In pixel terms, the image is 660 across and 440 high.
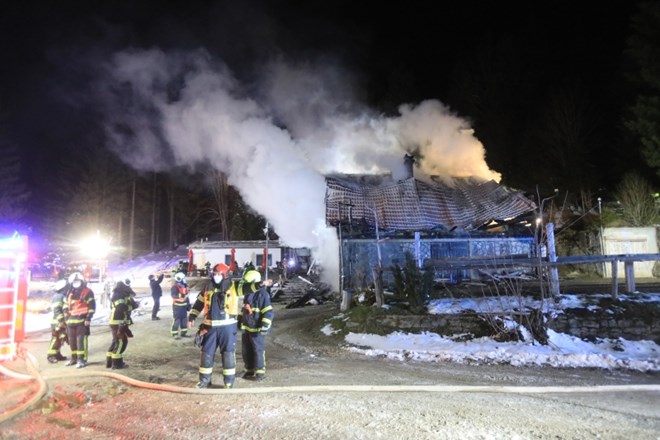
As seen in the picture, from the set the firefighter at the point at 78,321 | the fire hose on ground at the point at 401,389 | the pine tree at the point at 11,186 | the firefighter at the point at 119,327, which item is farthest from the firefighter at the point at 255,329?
the pine tree at the point at 11,186

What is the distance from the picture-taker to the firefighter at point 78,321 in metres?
7.98

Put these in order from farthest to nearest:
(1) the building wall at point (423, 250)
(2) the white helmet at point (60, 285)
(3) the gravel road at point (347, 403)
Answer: (1) the building wall at point (423, 250)
(2) the white helmet at point (60, 285)
(3) the gravel road at point (347, 403)

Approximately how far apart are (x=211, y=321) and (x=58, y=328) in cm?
422

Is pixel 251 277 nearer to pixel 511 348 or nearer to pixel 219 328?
pixel 219 328

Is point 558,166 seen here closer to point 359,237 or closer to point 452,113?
point 452,113

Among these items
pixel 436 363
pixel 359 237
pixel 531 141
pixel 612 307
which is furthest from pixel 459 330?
pixel 531 141

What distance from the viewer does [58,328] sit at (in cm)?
858

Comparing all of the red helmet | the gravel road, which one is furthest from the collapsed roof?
the red helmet

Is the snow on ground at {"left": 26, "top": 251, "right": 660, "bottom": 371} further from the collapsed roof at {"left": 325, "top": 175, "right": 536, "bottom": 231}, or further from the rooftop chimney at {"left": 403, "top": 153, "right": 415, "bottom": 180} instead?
the rooftop chimney at {"left": 403, "top": 153, "right": 415, "bottom": 180}

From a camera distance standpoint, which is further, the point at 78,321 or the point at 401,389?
the point at 78,321

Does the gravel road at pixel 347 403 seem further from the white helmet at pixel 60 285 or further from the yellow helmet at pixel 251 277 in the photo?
the yellow helmet at pixel 251 277

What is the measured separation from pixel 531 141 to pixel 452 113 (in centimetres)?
1009

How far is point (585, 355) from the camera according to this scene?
764 cm

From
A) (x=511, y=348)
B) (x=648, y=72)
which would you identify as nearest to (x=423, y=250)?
(x=511, y=348)
